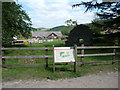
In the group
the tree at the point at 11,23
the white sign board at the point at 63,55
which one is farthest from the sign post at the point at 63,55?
the tree at the point at 11,23

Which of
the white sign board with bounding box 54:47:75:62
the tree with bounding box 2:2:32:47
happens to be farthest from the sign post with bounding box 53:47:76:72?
the tree with bounding box 2:2:32:47

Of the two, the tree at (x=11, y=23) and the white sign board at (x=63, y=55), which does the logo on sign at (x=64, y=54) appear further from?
the tree at (x=11, y=23)

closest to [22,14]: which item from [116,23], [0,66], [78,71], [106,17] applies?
[106,17]

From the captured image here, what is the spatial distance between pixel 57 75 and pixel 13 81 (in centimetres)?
185

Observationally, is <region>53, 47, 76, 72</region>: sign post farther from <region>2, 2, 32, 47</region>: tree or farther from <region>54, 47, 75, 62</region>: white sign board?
<region>2, 2, 32, 47</region>: tree

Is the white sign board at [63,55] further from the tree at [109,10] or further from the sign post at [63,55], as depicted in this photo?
the tree at [109,10]

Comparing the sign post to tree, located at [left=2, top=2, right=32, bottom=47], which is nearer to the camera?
the sign post

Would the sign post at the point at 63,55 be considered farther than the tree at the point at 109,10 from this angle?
No

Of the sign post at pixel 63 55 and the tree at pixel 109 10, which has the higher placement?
the tree at pixel 109 10

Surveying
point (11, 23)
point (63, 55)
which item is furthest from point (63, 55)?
point (11, 23)

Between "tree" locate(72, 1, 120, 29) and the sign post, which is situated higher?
"tree" locate(72, 1, 120, 29)

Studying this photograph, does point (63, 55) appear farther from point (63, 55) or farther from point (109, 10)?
point (109, 10)

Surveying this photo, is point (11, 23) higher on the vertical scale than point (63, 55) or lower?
higher

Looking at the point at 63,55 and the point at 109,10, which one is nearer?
the point at 63,55
